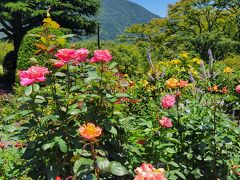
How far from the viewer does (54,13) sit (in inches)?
747

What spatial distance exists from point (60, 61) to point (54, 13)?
16.9 metres

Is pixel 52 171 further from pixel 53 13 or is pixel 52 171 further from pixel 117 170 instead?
pixel 53 13

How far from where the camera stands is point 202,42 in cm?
2447

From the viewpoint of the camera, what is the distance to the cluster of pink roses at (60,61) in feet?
8.05

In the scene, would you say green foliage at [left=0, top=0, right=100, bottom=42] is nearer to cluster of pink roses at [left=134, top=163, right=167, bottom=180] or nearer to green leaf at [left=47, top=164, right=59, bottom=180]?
green leaf at [left=47, top=164, right=59, bottom=180]

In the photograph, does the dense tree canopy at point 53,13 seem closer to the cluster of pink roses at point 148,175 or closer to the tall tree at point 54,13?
the tall tree at point 54,13

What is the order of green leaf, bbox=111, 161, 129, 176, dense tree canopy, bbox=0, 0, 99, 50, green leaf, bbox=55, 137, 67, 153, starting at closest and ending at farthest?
1. green leaf, bbox=111, 161, 129, 176
2. green leaf, bbox=55, 137, 67, 153
3. dense tree canopy, bbox=0, 0, 99, 50

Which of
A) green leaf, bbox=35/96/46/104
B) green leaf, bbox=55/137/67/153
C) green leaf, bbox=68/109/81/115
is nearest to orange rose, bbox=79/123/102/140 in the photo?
green leaf, bbox=55/137/67/153

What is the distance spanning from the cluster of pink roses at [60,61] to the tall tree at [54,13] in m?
→ 16.3

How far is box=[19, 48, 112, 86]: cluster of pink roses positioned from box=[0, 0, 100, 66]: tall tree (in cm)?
1634

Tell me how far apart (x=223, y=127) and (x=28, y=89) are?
166cm

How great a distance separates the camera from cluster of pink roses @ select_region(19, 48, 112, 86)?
2.45 m

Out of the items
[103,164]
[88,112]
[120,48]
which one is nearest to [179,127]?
[88,112]

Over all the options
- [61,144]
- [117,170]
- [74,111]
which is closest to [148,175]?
[117,170]
